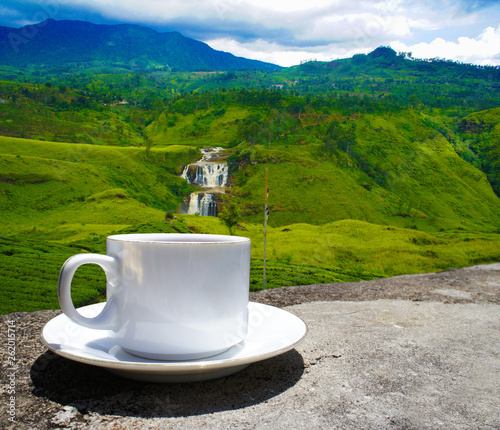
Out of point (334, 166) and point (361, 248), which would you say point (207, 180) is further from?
point (334, 166)

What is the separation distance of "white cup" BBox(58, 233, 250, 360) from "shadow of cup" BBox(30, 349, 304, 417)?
79 mm

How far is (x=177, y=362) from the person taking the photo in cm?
69

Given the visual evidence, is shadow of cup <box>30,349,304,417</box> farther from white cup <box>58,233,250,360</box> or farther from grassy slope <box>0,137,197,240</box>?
grassy slope <box>0,137,197,240</box>

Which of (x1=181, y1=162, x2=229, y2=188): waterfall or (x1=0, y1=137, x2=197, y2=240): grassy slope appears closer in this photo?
(x1=0, y1=137, x2=197, y2=240): grassy slope

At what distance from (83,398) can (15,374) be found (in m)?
0.27

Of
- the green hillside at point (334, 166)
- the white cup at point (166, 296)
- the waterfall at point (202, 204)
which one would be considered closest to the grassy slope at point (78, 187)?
the waterfall at point (202, 204)

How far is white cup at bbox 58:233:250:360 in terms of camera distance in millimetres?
716

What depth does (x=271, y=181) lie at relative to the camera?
5133mm

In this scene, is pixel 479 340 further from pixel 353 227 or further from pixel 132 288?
pixel 353 227

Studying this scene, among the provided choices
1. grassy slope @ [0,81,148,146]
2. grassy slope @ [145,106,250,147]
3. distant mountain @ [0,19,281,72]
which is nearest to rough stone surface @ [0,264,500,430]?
distant mountain @ [0,19,281,72]

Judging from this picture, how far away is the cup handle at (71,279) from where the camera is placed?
0.71 meters

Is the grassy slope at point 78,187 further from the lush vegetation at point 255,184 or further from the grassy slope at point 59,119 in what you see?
the grassy slope at point 59,119

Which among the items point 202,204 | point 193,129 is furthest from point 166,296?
point 193,129

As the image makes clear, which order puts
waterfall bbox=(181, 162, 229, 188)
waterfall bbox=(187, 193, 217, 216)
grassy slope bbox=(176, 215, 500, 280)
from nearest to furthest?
grassy slope bbox=(176, 215, 500, 280)
waterfall bbox=(187, 193, 217, 216)
waterfall bbox=(181, 162, 229, 188)
